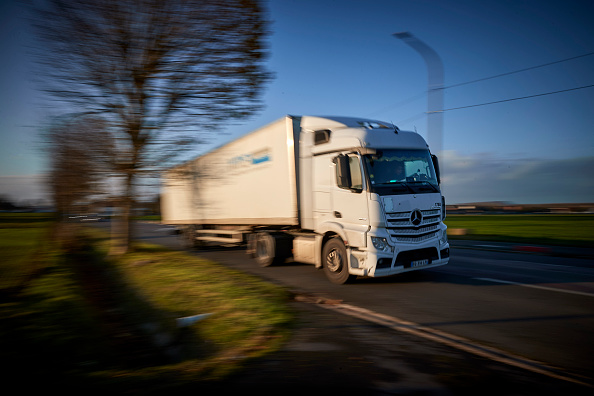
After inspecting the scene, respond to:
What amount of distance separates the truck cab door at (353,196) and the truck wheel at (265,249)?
299 centimetres

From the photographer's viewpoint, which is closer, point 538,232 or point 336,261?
point 336,261

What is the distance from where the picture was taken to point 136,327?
5957 millimetres

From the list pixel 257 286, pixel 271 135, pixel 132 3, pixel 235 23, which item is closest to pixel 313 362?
pixel 257 286

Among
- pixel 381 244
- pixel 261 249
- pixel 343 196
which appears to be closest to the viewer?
pixel 381 244

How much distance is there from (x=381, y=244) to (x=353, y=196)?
1097 mm

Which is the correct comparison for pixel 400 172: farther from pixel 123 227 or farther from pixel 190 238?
pixel 190 238

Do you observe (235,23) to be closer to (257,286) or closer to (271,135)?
(271,135)

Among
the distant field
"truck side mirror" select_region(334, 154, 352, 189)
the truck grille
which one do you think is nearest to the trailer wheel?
"truck side mirror" select_region(334, 154, 352, 189)

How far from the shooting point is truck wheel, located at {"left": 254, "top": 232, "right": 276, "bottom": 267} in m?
10.3

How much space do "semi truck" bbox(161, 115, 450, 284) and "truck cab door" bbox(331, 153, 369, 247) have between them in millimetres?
20

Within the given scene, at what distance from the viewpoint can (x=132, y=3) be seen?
30.6ft

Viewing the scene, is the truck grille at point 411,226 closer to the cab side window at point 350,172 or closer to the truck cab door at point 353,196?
the truck cab door at point 353,196

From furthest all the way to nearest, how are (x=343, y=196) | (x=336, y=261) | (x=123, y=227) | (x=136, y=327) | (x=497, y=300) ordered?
(x=123, y=227)
(x=336, y=261)
(x=343, y=196)
(x=497, y=300)
(x=136, y=327)

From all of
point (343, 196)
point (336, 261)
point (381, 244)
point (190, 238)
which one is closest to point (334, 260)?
point (336, 261)
